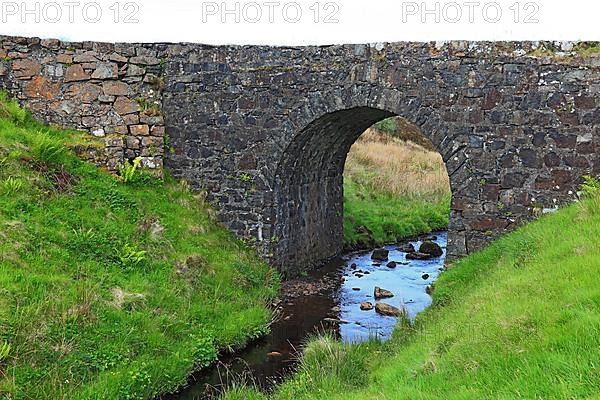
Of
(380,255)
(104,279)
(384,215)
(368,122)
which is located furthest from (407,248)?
(104,279)

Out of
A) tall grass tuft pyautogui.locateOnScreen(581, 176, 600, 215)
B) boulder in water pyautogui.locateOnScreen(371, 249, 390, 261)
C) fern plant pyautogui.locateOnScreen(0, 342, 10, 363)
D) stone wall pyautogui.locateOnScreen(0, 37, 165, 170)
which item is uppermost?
stone wall pyautogui.locateOnScreen(0, 37, 165, 170)

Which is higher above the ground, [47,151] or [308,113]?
[308,113]

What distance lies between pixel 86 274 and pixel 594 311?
7.17m

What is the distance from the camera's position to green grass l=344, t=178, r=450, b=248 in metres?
18.1

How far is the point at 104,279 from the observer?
9.43 m

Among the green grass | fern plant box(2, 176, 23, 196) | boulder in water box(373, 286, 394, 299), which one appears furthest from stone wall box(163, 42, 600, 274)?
fern plant box(2, 176, 23, 196)

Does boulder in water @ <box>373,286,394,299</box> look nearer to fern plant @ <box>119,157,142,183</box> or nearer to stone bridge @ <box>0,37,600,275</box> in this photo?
stone bridge @ <box>0,37,600,275</box>

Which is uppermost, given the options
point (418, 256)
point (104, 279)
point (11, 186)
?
point (11, 186)

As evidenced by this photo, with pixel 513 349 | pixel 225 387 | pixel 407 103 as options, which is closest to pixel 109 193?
pixel 225 387

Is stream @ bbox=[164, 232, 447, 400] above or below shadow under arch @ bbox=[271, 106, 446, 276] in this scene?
below

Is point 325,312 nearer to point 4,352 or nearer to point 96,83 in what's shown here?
point 4,352

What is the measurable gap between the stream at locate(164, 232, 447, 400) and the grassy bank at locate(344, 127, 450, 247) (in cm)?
153

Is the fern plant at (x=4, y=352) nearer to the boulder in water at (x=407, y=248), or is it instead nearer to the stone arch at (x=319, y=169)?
the stone arch at (x=319, y=169)

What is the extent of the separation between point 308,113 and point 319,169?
3083 mm
